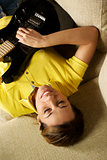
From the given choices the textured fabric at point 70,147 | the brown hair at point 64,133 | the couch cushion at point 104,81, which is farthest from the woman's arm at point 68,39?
the brown hair at point 64,133

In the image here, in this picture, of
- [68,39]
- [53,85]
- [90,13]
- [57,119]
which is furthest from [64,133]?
[90,13]

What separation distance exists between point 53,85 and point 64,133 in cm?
28

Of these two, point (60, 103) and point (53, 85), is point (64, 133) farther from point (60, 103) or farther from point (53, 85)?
point (53, 85)

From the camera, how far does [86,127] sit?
81 cm

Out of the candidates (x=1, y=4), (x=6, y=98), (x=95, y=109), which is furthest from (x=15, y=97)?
(x=1, y=4)

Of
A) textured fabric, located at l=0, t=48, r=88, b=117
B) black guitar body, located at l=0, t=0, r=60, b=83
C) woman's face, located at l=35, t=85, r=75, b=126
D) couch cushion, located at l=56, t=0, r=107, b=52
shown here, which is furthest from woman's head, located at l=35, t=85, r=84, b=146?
couch cushion, located at l=56, t=0, r=107, b=52

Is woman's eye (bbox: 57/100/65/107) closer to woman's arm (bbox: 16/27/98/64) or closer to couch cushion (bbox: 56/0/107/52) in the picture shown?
woman's arm (bbox: 16/27/98/64)

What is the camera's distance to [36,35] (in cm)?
84

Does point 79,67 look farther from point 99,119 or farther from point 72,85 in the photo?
point 99,119

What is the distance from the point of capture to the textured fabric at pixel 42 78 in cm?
87

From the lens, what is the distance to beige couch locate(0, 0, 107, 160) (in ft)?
2.33

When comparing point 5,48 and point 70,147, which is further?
point 5,48

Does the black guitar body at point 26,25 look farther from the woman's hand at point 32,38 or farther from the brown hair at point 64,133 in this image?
the brown hair at point 64,133

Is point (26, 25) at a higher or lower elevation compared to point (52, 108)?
higher
